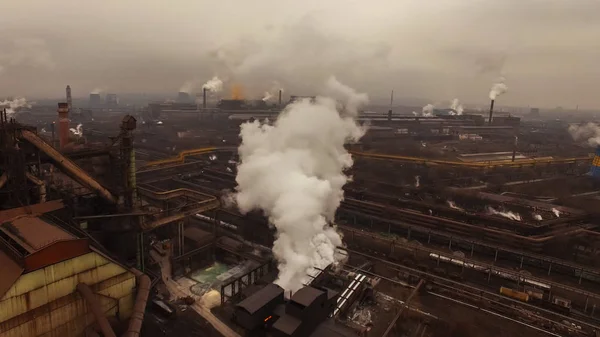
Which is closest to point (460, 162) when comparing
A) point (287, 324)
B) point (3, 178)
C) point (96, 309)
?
point (287, 324)

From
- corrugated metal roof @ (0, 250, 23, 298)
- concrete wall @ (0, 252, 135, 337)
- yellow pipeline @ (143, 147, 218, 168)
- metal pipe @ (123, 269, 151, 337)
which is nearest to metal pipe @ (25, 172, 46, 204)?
corrugated metal roof @ (0, 250, 23, 298)

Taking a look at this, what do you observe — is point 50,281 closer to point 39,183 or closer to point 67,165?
point 39,183

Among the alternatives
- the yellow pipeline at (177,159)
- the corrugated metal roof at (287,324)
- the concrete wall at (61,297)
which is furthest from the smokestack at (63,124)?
the corrugated metal roof at (287,324)

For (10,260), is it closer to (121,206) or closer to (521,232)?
(121,206)

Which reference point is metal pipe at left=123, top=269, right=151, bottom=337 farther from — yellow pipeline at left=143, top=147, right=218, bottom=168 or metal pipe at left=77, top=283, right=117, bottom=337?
yellow pipeline at left=143, top=147, right=218, bottom=168

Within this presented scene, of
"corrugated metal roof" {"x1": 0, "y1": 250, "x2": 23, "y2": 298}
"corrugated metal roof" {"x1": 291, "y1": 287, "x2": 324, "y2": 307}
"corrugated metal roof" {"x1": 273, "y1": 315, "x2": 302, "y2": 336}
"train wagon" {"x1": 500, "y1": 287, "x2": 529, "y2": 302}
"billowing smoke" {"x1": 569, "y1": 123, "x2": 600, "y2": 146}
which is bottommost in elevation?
"train wagon" {"x1": 500, "y1": 287, "x2": 529, "y2": 302}
